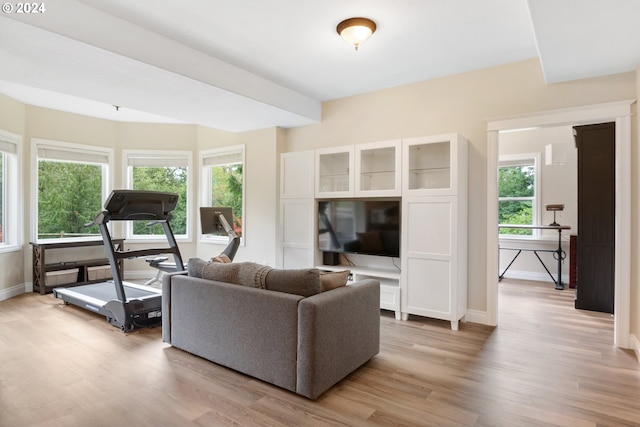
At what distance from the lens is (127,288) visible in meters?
4.54

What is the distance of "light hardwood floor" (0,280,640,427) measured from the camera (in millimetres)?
2139

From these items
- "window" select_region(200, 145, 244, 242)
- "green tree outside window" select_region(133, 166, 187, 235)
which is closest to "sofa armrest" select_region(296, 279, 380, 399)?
"window" select_region(200, 145, 244, 242)

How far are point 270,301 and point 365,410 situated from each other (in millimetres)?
907

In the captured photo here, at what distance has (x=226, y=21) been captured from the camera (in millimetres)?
2949

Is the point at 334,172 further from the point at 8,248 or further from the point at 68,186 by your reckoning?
the point at 8,248

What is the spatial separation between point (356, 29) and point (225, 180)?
3842 millimetres

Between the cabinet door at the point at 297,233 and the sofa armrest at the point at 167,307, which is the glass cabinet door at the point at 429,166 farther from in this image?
the sofa armrest at the point at 167,307

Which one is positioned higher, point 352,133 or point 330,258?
point 352,133

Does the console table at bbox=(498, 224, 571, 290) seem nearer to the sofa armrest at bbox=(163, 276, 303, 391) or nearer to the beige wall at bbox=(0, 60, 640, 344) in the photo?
the beige wall at bbox=(0, 60, 640, 344)

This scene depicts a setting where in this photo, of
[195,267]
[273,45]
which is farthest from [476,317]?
[273,45]

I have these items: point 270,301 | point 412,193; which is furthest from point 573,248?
point 270,301

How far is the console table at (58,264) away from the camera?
16.5ft

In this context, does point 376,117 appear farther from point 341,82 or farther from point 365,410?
point 365,410

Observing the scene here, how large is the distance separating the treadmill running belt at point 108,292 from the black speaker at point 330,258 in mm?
2127
